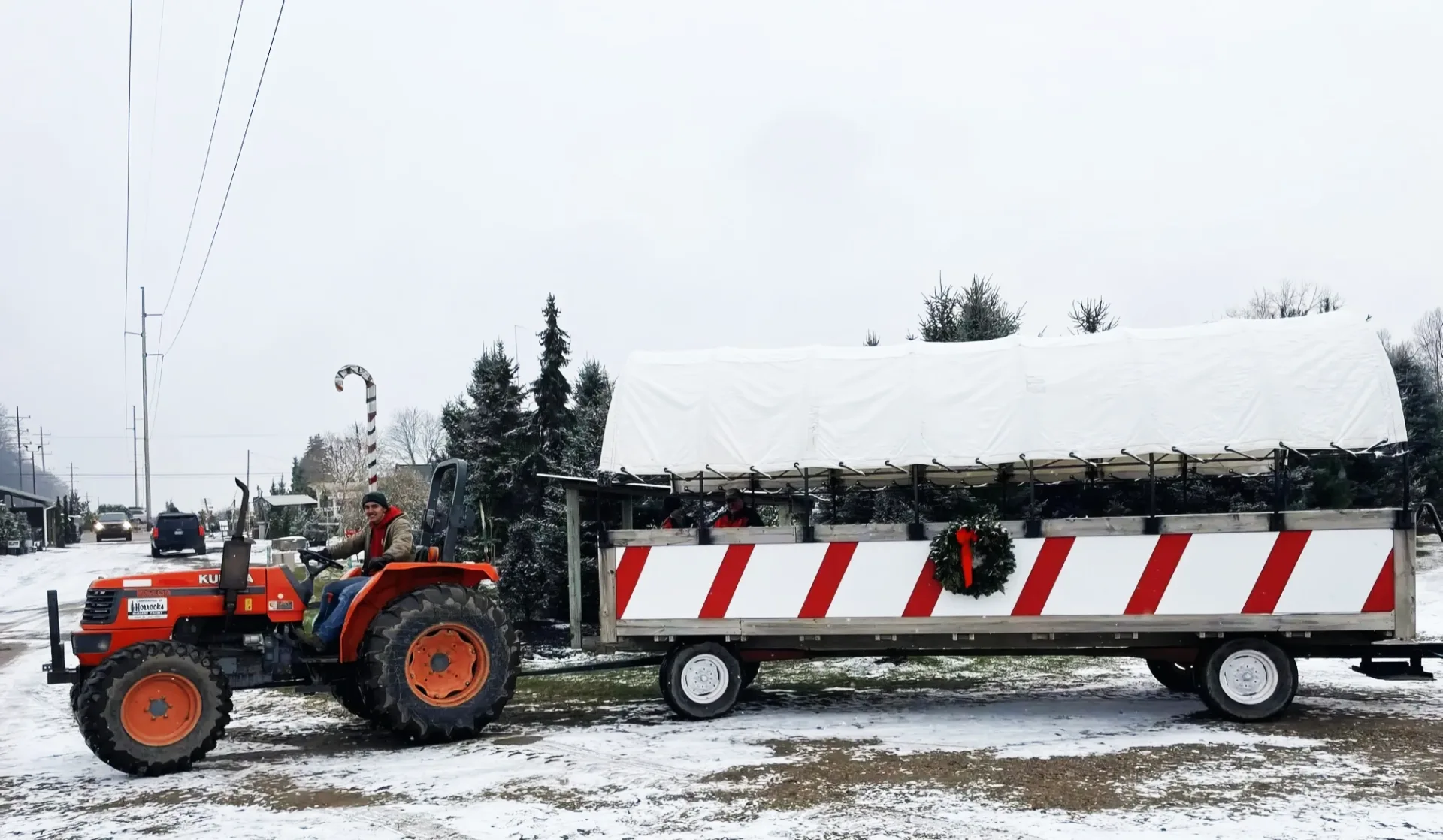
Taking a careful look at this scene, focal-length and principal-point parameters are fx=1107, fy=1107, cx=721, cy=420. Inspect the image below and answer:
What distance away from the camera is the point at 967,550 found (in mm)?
8492

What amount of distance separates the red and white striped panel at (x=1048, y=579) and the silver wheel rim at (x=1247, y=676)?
1.19ft

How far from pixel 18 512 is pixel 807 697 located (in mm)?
60886

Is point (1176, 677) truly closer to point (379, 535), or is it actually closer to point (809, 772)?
point (809, 772)

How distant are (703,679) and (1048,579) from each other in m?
2.85

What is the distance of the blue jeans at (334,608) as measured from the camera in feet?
27.6

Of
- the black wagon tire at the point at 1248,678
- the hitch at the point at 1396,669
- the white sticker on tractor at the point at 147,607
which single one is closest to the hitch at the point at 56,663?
the white sticker on tractor at the point at 147,607

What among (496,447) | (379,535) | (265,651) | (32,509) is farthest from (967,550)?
(32,509)

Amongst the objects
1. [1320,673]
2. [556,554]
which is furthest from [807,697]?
[556,554]

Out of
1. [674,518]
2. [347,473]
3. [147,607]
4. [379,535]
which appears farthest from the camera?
[347,473]

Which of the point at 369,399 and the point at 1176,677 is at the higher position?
the point at 369,399

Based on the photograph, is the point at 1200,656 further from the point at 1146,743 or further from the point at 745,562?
the point at 745,562

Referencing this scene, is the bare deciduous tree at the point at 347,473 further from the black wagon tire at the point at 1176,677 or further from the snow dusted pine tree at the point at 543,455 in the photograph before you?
the black wagon tire at the point at 1176,677

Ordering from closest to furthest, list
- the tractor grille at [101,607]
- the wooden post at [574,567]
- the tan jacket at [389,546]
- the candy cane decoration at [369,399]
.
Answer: the tractor grille at [101,607] → the tan jacket at [389,546] → the wooden post at [574,567] → the candy cane decoration at [369,399]

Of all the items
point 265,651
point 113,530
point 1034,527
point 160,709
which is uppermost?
point 113,530
